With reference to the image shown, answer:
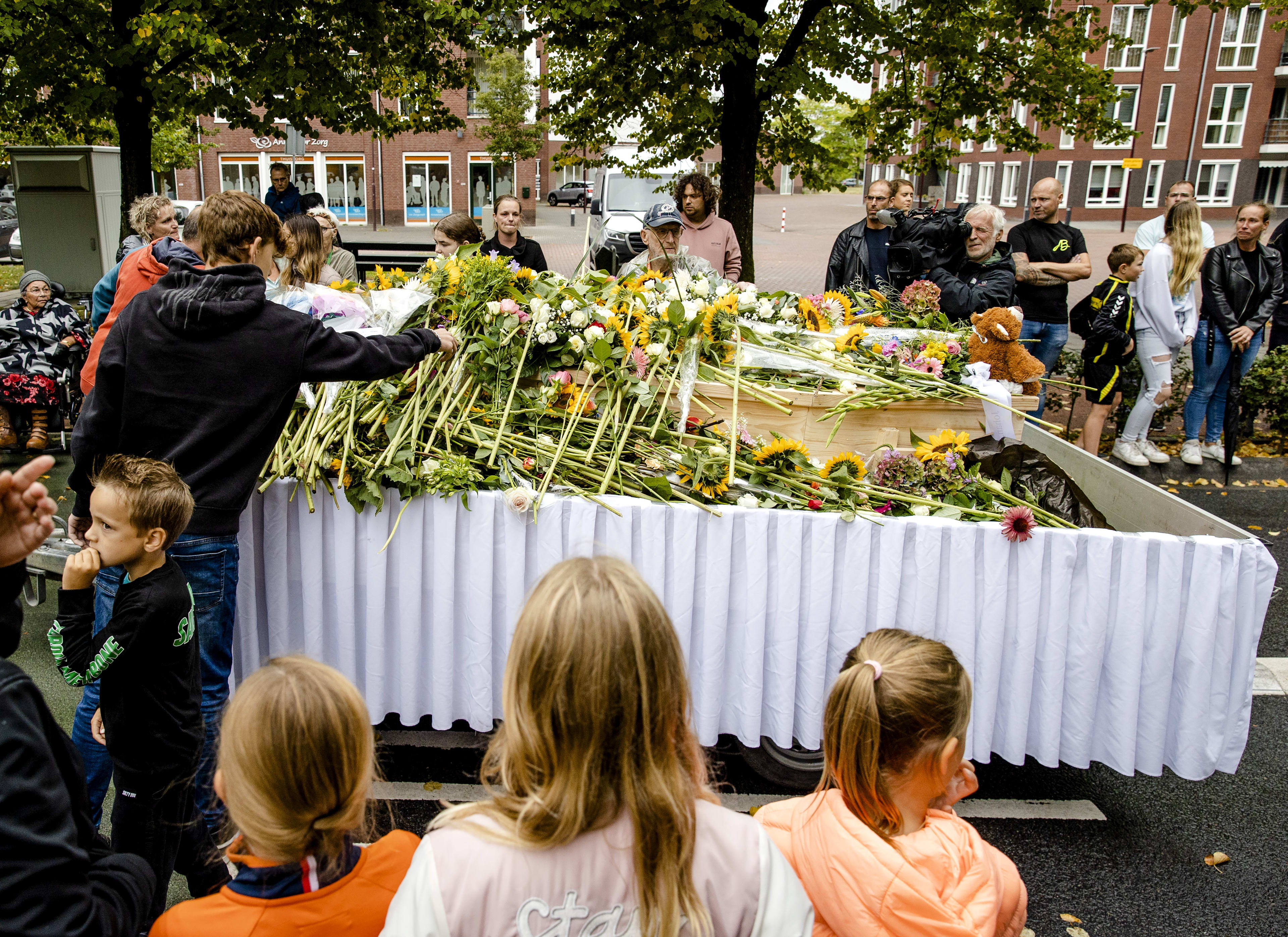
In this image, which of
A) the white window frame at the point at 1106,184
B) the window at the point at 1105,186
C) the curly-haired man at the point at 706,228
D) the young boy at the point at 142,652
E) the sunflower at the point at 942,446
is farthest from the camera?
the window at the point at 1105,186

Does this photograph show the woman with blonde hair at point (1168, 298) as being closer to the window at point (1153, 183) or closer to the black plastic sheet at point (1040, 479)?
the black plastic sheet at point (1040, 479)

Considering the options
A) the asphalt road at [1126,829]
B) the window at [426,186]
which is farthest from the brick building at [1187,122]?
the asphalt road at [1126,829]

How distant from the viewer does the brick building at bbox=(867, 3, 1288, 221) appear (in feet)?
116

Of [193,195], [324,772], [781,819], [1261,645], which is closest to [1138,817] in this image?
[1261,645]

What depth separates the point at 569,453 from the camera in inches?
131

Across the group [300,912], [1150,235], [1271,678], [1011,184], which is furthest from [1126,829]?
[1011,184]

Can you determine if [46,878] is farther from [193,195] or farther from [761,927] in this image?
[193,195]

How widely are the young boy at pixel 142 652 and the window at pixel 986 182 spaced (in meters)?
43.2

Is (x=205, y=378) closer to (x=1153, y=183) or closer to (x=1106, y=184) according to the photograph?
(x=1106, y=184)

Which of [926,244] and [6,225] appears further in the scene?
[6,225]

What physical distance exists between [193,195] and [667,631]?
40.3 meters

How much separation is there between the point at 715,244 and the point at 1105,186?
121 ft

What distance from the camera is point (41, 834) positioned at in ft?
3.76

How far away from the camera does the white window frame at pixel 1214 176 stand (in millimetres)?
36938
